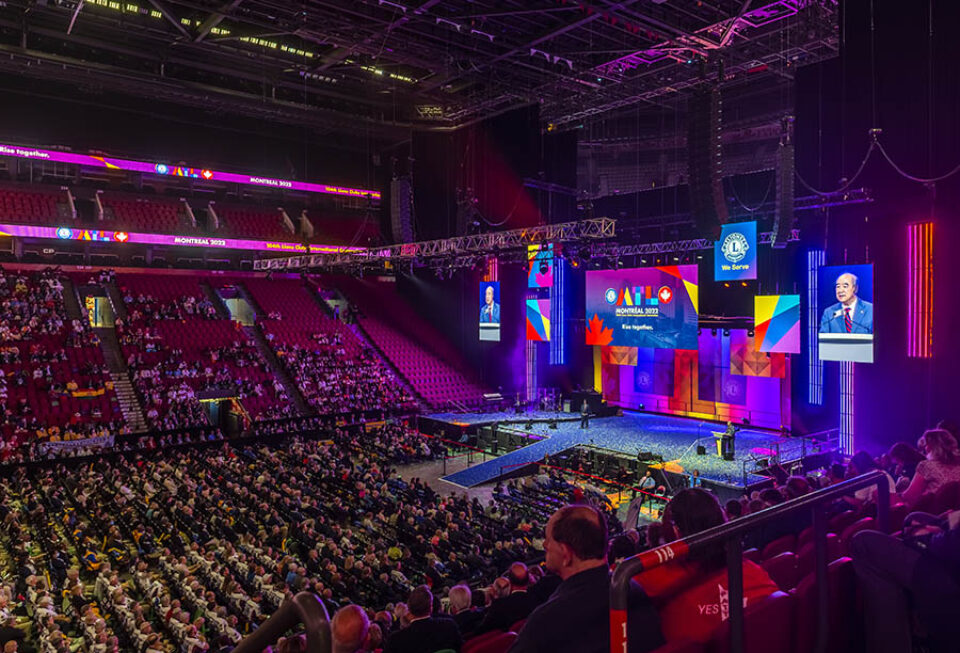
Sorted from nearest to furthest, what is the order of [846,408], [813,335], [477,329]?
[846,408]
[813,335]
[477,329]

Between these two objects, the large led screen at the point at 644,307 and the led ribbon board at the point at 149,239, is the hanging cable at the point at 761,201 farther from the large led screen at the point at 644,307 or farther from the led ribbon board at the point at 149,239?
the led ribbon board at the point at 149,239

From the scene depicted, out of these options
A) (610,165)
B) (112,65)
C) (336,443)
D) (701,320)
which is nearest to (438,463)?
(336,443)

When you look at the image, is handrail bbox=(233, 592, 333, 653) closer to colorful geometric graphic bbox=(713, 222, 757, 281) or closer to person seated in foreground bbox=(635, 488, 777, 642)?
person seated in foreground bbox=(635, 488, 777, 642)

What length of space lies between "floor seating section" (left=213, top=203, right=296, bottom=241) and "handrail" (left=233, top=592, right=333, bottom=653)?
101ft

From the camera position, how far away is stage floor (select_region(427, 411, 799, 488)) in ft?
57.3

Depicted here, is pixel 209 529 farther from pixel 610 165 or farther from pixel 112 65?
pixel 610 165

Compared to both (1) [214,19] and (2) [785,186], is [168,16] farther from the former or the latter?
(2) [785,186]

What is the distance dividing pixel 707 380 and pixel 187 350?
64.0 feet

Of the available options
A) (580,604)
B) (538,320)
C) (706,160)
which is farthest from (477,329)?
(580,604)

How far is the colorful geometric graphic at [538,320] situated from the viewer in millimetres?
26188

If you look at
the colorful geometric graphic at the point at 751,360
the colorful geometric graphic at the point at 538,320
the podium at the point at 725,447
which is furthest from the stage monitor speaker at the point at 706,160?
the colorful geometric graphic at the point at 538,320

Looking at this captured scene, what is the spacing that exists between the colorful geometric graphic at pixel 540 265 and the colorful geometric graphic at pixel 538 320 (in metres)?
0.86

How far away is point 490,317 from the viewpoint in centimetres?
2588

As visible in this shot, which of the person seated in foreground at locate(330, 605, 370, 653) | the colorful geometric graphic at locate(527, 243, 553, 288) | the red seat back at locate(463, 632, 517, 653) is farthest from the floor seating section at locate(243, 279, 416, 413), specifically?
the person seated in foreground at locate(330, 605, 370, 653)
